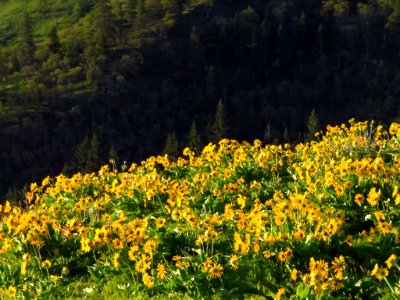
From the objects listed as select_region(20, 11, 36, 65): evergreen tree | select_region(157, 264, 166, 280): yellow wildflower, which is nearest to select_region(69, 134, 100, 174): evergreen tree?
select_region(20, 11, 36, 65): evergreen tree

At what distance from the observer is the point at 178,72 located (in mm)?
163000

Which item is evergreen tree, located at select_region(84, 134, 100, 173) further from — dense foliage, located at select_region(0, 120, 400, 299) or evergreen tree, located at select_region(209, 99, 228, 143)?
dense foliage, located at select_region(0, 120, 400, 299)

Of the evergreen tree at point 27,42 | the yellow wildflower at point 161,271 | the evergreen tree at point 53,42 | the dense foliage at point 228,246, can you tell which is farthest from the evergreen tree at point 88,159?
the yellow wildflower at point 161,271

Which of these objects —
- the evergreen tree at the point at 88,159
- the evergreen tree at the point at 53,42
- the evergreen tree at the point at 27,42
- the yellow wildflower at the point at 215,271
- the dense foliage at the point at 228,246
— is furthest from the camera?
the evergreen tree at the point at 27,42

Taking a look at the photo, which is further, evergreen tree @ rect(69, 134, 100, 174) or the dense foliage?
evergreen tree @ rect(69, 134, 100, 174)

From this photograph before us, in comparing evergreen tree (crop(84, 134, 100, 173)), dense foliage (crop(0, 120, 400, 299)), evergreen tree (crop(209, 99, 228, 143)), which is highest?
dense foliage (crop(0, 120, 400, 299))

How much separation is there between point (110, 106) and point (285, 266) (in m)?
141

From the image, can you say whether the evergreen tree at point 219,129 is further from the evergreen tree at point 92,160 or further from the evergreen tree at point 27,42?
the evergreen tree at point 27,42

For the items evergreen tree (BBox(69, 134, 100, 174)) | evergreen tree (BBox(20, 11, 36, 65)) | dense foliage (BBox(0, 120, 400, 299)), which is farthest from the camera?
evergreen tree (BBox(20, 11, 36, 65))

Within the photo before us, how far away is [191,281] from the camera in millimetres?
5660

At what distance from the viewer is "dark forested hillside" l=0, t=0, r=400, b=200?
132375 mm

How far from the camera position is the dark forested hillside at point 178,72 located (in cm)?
13238

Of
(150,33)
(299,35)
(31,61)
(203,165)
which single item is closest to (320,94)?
(299,35)

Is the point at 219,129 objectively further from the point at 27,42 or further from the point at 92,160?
the point at 27,42
